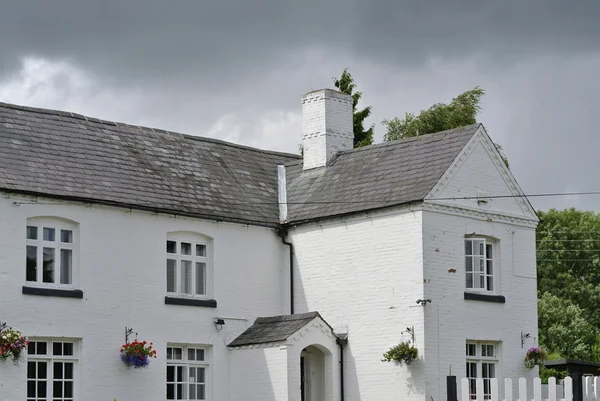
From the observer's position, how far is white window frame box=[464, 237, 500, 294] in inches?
1110

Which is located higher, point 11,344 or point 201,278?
point 201,278

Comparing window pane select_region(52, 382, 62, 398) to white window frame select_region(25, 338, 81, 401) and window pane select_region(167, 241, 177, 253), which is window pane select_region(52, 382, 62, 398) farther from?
window pane select_region(167, 241, 177, 253)

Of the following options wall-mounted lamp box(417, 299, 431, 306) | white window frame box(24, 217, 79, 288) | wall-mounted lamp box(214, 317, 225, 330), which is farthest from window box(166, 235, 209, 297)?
wall-mounted lamp box(417, 299, 431, 306)

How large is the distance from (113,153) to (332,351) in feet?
23.3

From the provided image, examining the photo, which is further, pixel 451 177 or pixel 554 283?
pixel 554 283

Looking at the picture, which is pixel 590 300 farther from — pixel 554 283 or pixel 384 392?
pixel 384 392

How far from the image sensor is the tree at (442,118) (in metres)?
45.5

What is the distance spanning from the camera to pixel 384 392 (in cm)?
2705

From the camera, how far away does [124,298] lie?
26.2 meters

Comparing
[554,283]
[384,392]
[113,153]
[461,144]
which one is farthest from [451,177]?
[554,283]

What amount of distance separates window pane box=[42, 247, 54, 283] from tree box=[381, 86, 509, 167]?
22364mm

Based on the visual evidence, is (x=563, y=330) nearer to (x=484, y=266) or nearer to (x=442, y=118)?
(x=442, y=118)

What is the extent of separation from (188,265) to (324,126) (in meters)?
6.08

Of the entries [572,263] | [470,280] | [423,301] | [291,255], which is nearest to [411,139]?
[470,280]
